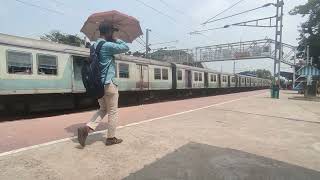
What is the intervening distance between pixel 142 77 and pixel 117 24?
1374 centimetres

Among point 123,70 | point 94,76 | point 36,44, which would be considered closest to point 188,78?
point 123,70

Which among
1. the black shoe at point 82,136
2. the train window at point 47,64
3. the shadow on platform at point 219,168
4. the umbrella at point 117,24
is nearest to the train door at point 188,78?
the train window at point 47,64

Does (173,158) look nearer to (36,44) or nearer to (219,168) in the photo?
(219,168)

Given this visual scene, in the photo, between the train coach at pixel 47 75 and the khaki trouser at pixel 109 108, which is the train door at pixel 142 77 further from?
the khaki trouser at pixel 109 108

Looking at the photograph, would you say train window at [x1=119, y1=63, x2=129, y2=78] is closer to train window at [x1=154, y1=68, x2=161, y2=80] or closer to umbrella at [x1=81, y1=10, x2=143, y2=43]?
train window at [x1=154, y1=68, x2=161, y2=80]

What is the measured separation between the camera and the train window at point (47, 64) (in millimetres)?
13820

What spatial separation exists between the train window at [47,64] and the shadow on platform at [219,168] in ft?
29.2

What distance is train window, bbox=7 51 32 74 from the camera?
1264 cm

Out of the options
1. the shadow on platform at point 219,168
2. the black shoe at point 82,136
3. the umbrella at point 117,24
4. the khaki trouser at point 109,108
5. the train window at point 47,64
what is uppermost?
the umbrella at point 117,24

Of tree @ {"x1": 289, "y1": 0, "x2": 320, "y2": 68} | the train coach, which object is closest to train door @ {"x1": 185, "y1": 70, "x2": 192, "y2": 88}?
the train coach

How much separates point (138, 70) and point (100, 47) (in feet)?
47.4

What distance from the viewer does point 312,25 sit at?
2228 inches

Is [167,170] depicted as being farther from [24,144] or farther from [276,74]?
[276,74]

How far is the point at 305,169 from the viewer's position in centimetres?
556
